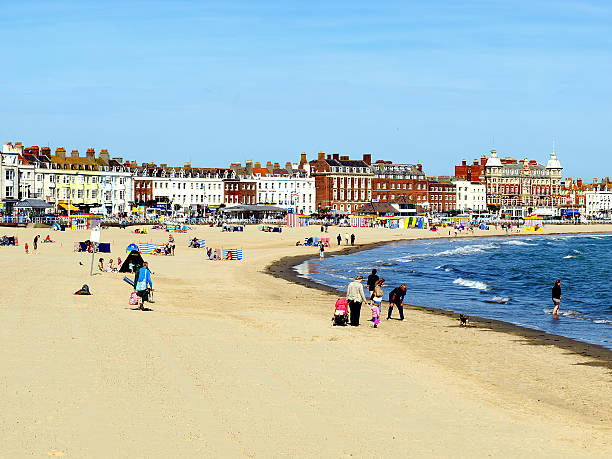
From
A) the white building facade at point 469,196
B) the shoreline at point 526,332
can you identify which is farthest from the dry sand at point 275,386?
the white building facade at point 469,196

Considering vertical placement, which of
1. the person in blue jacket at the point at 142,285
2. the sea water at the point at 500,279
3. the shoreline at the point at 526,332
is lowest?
the sea water at the point at 500,279

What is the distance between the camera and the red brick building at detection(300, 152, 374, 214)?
6240 inches

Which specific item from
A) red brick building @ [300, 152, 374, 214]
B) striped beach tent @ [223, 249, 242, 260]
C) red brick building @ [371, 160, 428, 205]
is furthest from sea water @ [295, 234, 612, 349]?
red brick building @ [371, 160, 428, 205]

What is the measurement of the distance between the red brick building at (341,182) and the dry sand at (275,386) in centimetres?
13087

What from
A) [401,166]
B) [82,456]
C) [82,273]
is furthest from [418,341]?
[401,166]

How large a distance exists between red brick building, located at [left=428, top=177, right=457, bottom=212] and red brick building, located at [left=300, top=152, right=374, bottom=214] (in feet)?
62.9

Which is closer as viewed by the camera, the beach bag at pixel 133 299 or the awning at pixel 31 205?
the beach bag at pixel 133 299

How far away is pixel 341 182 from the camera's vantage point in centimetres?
16000

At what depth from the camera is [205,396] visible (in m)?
13.9

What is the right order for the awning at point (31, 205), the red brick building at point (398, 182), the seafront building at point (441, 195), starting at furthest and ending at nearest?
the seafront building at point (441, 195), the red brick building at point (398, 182), the awning at point (31, 205)

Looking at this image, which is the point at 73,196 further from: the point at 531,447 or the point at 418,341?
the point at 531,447

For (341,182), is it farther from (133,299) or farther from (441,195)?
(133,299)

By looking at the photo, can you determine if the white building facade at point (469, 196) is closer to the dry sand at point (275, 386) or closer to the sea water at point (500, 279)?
the sea water at point (500, 279)

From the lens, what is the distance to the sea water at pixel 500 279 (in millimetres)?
29797
